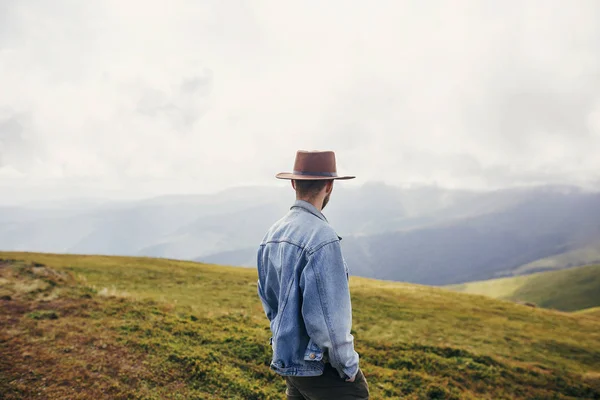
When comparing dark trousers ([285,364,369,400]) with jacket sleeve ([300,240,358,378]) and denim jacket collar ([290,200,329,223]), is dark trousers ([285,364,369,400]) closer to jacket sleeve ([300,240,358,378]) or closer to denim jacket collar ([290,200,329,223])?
jacket sleeve ([300,240,358,378])

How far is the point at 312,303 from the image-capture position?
4.38 metres

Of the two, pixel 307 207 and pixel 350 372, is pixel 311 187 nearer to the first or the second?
pixel 307 207

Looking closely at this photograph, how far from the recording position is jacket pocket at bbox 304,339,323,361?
14.8 ft

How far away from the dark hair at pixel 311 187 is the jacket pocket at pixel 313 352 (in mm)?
2073

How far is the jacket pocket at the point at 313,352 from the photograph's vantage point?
452 centimetres

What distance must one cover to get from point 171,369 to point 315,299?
30.3ft

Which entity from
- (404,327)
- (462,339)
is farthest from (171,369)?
(462,339)

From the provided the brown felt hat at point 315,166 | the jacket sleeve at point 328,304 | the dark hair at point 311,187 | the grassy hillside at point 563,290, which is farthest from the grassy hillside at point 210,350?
the grassy hillside at point 563,290

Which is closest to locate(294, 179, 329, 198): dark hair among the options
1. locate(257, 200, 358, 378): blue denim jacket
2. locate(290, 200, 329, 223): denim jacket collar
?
locate(290, 200, 329, 223): denim jacket collar

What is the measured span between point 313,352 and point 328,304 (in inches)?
29.0

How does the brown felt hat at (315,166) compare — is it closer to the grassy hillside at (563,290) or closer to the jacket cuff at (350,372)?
the jacket cuff at (350,372)

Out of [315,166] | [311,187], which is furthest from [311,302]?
[315,166]

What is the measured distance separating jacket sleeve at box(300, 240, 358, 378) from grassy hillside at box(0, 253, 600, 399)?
7346mm

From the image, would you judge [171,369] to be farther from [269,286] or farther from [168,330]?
[269,286]
